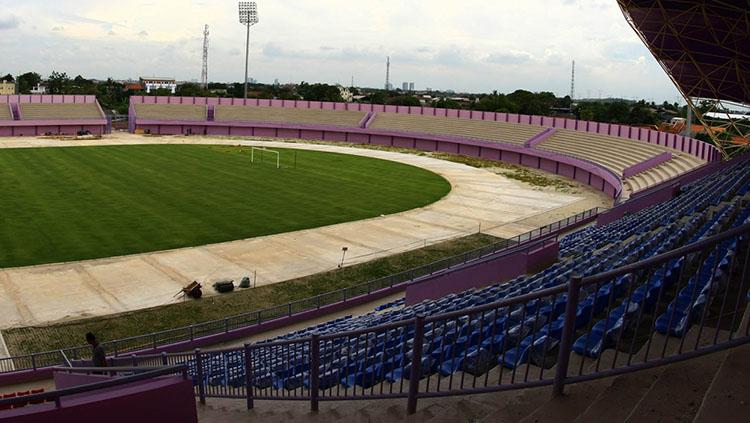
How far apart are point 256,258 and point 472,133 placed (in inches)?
2117

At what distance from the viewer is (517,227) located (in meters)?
37.3

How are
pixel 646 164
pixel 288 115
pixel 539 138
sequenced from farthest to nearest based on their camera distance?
pixel 288 115
pixel 539 138
pixel 646 164

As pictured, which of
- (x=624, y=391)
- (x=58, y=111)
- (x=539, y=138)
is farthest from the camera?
(x=58, y=111)

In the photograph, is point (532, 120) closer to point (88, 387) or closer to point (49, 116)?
point (49, 116)

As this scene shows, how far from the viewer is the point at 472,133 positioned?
78625 millimetres

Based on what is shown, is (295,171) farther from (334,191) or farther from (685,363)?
(685,363)

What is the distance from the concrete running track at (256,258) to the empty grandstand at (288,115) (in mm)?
44420

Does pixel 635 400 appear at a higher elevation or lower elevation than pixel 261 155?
higher

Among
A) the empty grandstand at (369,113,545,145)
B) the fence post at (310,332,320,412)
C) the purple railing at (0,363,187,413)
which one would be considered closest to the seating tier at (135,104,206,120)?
the empty grandstand at (369,113,545,145)

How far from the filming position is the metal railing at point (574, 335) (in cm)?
657

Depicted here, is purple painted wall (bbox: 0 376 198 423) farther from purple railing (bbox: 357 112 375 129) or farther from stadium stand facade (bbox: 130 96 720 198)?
purple railing (bbox: 357 112 375 129)

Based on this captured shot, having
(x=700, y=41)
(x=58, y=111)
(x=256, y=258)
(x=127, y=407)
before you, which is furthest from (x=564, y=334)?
(x=58, y=111)

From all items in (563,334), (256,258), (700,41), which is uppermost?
(700,41)

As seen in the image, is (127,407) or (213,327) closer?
(127,407)
